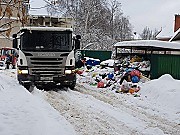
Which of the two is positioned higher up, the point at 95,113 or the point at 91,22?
the point at 91,22

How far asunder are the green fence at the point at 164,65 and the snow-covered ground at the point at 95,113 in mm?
3365

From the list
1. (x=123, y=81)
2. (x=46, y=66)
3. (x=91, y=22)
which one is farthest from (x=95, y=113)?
(x=91, y=22)

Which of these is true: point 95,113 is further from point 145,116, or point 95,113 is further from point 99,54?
point 99,54

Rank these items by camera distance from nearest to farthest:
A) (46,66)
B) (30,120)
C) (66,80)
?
(30,120)
(46,66)
(66,80)

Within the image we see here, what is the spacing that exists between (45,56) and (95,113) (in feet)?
15.7

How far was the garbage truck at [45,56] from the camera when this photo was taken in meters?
13.5

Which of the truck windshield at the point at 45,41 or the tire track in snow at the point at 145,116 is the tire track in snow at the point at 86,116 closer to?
the tire track in snow at the point at 145,116

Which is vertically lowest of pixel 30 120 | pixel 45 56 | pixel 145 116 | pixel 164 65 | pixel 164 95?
pixel 145 116

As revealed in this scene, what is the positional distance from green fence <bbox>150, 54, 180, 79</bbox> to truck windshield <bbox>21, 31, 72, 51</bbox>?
5.54 meters

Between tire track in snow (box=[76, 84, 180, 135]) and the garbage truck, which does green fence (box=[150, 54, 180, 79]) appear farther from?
the garbage truck

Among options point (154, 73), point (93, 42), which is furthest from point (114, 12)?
point (154, 73)

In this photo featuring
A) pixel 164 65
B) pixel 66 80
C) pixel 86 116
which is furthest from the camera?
pixel 164 65

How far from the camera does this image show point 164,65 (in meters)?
17.4

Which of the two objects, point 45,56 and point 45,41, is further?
point 45,41
